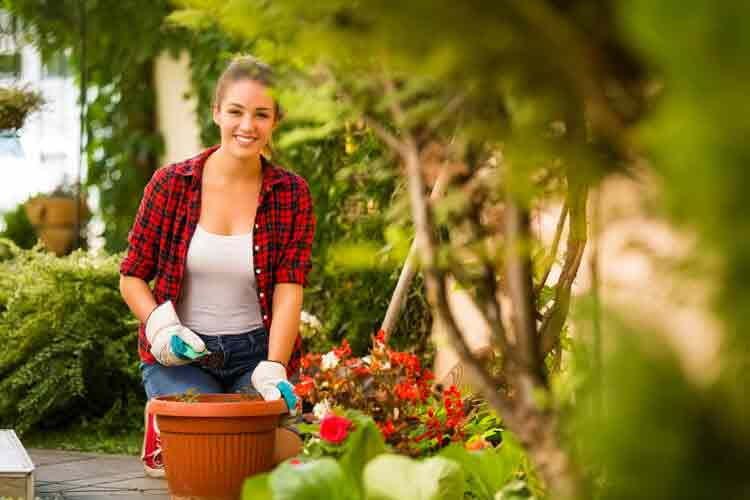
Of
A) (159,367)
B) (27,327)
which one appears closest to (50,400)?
(27,327)

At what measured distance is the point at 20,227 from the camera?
30.5 ft

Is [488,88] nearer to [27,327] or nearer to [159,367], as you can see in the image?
[159,367]

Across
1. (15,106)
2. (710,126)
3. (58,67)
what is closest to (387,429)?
(710,126)

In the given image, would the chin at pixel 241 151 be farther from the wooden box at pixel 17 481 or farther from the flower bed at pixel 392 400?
the wooden box at pixel 17 481

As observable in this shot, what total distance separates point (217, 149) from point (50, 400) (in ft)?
6.07

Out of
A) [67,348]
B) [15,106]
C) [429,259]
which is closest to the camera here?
[429,259]

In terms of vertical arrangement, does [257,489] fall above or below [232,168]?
below

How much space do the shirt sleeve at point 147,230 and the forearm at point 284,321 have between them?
39 centimetres

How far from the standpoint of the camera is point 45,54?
30.8 feet

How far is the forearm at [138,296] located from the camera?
399 cm

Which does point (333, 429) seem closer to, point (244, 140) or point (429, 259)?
point (244, 140)

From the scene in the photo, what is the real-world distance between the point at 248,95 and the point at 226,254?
465 mm

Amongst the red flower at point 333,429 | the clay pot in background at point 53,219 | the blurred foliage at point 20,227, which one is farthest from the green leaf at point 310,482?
the blurred foliage at point 20,227

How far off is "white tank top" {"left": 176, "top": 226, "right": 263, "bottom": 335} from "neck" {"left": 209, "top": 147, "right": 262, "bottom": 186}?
17cm
